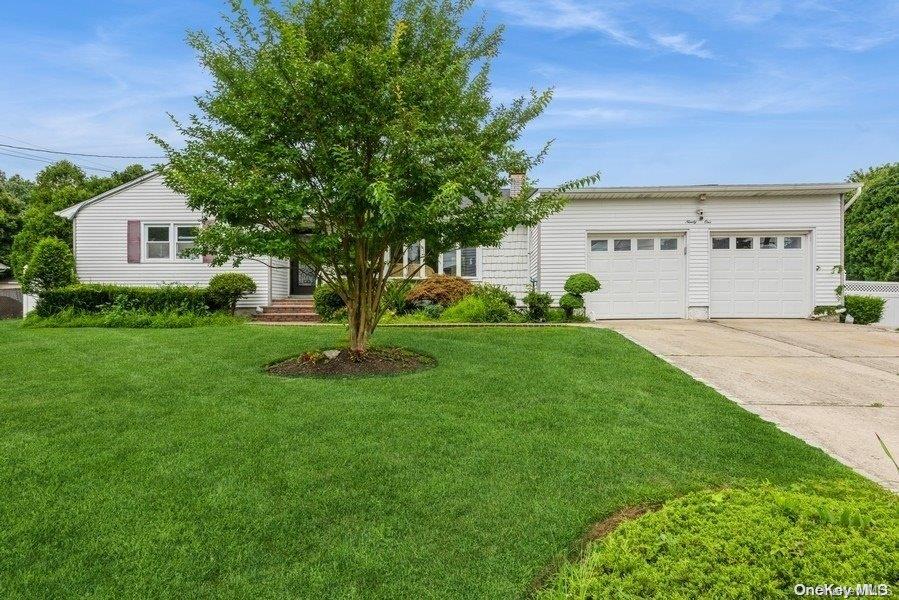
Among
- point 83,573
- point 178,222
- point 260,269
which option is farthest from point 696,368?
point 178,222

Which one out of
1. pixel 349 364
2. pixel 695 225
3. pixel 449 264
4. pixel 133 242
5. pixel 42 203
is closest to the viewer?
pixel 349 364

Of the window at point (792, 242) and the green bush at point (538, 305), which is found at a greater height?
the window at point (792, 242)

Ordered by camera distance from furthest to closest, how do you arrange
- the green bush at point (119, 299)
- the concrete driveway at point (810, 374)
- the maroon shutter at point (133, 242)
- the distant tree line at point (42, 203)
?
1. the distant tree line at point (42, 203)
2. the maroon shutter at point (133, 242)
3. the green bush at point (119, 299)
4. the concrete driveway at point (810, 374)

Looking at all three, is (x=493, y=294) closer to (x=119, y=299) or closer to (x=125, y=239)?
(x=119, y=299)

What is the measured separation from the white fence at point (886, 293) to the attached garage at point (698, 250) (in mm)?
895

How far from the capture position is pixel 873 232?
63.5 ft

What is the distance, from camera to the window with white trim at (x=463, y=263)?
45.3 feet

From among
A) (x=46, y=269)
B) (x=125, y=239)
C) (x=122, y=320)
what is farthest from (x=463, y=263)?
(x=46, y=269)

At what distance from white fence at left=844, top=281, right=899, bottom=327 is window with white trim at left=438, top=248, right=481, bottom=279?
9401mm

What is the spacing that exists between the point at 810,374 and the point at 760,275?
7.38 m

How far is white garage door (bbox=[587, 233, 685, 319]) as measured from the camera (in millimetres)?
12227

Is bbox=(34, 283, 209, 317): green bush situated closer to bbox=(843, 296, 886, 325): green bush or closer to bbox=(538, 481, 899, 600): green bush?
bbox=(538, 481, 899, 600): green bush

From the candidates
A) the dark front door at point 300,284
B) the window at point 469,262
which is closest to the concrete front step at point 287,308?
the dark front door at point 300,284

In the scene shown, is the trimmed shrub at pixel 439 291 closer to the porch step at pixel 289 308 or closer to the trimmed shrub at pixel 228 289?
the porch step at pixel 289 308
